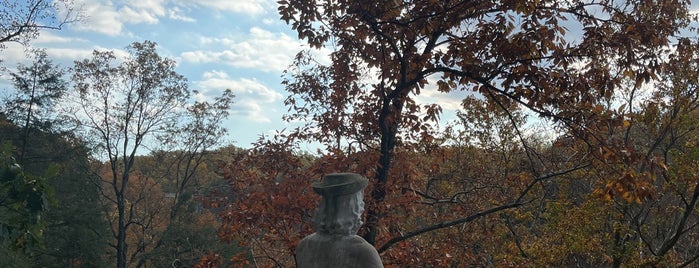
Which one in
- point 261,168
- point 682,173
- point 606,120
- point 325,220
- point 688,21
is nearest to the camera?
point 325,220

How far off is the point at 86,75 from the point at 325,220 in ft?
73.1

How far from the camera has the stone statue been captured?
3322 mm

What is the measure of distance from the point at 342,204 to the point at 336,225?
139 mm

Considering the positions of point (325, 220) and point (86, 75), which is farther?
point (86, 75)

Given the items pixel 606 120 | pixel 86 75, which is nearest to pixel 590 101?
pixel 606 120

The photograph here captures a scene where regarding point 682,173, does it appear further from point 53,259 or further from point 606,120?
point 53,259

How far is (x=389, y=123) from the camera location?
7.75m

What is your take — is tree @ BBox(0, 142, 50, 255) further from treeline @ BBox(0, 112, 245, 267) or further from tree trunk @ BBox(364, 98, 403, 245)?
treeline @ BBox(0, 112, 245, 267)

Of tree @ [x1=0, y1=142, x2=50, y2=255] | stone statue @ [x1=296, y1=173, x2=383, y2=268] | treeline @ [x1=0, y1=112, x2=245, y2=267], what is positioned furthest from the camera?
treeline @ [x1=0, y1=112, x2=245, y2=267]

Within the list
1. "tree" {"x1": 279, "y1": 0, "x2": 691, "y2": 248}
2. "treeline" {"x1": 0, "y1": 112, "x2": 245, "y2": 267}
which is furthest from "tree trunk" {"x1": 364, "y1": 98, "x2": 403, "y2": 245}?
"treeline" {"x1": 0, "y1": 112, "x2": 245, "y2": 267}

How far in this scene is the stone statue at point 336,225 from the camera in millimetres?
3322

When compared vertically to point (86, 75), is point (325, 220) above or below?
below

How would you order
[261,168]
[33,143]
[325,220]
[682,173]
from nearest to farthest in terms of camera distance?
[325,220]
[261,168]
[682,173]
[33,143]

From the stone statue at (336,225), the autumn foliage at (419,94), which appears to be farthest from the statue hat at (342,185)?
the autumn foliage at (419,94)
